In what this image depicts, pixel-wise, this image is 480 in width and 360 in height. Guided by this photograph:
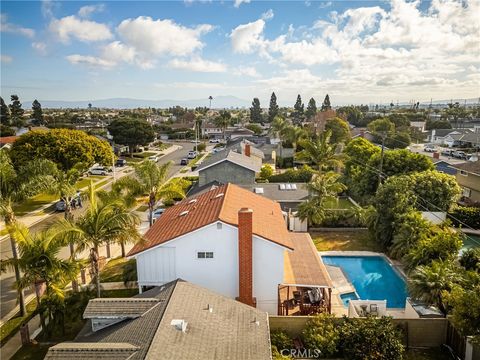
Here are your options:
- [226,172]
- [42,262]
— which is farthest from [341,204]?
[42,262]

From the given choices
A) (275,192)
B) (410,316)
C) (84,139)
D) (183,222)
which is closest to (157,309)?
(183,222)

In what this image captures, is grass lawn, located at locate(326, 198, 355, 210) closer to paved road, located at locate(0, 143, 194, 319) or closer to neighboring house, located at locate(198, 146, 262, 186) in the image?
neighboring house, located at locate(198, 146, 262, 186)

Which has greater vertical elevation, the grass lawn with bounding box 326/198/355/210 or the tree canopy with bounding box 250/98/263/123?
the tree canopy with bounding box 250/98/263/123

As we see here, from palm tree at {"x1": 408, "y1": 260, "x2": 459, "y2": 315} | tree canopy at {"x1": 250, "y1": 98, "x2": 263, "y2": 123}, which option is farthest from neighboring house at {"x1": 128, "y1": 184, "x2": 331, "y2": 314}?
tree canopy at {"x1": 250, "y1": 98, "x2": 263, "y2": 123}

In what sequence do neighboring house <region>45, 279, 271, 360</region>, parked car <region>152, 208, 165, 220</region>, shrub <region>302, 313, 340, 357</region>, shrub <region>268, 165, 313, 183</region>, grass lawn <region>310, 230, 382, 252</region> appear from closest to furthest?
neighboring house <region>45, 279, 271, 360</region>
shrub <region>302, 313, 340, 357</region>
grass lawn <region>310, 230, 382, 252</region>
parked car <region>152, 208, 165, 220</region>
shrub <region>268, 165, 313, 183</region>

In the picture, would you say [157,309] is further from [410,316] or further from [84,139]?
[84,139]

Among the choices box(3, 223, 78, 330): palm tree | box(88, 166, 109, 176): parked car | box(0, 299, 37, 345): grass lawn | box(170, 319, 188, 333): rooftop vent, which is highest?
box(3, 223, 78, 330): palm tree

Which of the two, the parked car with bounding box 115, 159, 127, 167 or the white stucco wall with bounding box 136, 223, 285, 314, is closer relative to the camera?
the white stucco wall with bounding box 136, 223, 285, 314
